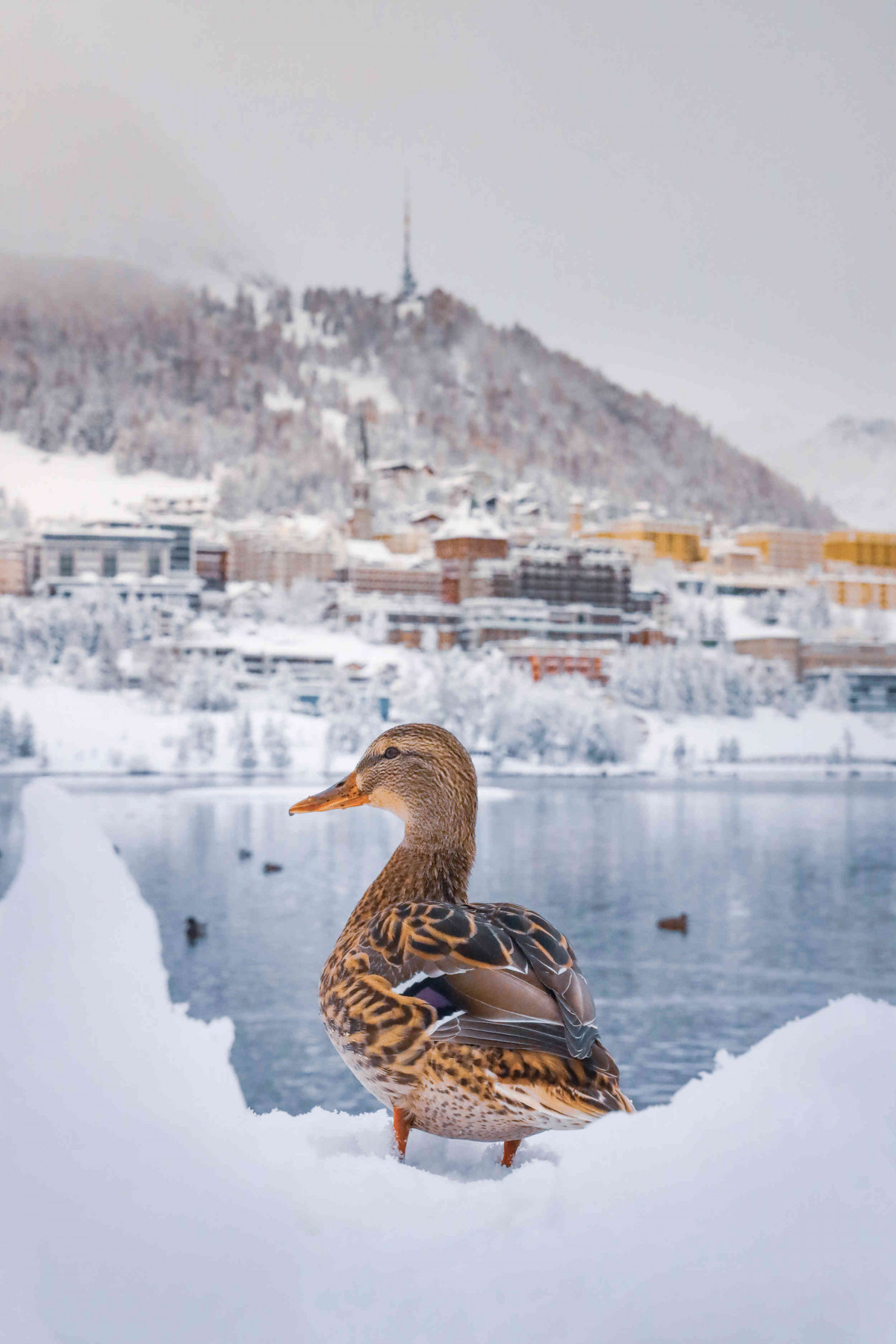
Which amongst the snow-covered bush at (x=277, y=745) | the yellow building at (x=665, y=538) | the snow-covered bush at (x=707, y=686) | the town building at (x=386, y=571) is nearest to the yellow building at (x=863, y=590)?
the snow-covered bush at (x=707, y=686)

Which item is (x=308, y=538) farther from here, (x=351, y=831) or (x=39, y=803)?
(x=39, y=803)

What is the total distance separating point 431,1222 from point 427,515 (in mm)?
16840

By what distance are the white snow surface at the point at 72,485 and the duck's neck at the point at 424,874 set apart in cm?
1395

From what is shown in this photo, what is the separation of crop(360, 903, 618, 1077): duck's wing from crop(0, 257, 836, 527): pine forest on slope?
534 inches

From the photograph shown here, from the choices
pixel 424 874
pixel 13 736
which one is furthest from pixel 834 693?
pixel 424 874

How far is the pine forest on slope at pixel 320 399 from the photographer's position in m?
14.7

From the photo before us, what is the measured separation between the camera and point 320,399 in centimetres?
1742

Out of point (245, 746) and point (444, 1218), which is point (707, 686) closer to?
point (245, 746)

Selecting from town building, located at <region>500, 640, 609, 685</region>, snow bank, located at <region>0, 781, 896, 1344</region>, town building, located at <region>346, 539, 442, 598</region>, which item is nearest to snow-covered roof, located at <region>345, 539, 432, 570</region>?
town building, located at <region>346, 539, 442, 598</region>

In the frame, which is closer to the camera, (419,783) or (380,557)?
(419,783)

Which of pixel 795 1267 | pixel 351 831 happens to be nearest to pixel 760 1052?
pixel 795 1267

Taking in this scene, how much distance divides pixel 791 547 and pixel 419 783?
1621 cm

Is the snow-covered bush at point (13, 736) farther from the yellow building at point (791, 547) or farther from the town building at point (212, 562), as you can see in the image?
the yellow building at point (791, 547)

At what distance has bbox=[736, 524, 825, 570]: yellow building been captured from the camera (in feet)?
53.9
